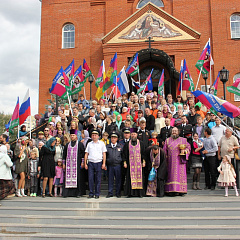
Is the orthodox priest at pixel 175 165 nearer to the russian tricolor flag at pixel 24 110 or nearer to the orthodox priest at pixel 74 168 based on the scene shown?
the orthodox priest at pixel 74 168

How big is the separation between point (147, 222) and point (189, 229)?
1.01 meters

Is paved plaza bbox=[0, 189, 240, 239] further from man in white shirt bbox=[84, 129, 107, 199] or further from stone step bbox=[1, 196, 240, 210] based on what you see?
man in white shirt bbox=[84, 129, 107, 199]

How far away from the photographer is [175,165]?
30.2 feet

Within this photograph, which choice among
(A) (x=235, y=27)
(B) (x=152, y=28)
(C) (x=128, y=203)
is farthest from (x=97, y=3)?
(C) (x=128, y=203)

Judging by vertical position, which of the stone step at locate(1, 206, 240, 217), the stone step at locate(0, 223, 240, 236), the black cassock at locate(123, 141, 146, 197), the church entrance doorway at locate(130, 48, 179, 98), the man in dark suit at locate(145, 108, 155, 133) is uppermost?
the church entrance doorway at locate(130, 48, 179, 98)

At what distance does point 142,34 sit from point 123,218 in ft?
61.4

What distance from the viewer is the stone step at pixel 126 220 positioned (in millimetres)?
7324

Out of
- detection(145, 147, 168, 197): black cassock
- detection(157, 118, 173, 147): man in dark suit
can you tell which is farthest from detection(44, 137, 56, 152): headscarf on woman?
detection(157, 118, 173, 147): man in dark suit

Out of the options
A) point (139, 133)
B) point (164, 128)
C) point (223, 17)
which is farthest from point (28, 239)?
point (223, 17)

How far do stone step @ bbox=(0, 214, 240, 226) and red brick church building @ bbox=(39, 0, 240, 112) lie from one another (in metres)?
14.7

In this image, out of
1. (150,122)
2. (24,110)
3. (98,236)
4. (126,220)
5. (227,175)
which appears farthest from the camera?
(24,110)

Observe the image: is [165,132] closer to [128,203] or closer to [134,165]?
[134,165]

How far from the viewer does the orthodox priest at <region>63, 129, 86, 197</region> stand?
31.0 ft

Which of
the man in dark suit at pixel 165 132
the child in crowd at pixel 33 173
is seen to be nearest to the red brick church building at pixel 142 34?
the man in dark suit at pixel 165 132
